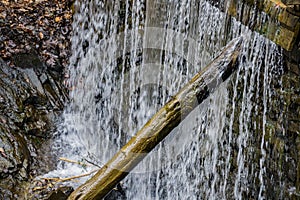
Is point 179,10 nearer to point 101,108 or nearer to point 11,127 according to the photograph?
point 101,108

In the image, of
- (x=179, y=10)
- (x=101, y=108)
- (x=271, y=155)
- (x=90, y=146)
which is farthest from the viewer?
(x=101, y=108)

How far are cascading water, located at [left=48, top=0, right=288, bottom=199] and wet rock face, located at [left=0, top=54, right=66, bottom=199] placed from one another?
0.92 ft

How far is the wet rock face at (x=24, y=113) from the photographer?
165 inches

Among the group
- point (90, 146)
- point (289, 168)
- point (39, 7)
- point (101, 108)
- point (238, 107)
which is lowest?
point (90, 146)

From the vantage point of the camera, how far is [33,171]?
4344 millimetres

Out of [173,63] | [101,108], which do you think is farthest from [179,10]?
[101,108]

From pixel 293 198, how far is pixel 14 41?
439cm

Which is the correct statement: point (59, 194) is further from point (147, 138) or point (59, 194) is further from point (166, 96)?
point (166, 96)

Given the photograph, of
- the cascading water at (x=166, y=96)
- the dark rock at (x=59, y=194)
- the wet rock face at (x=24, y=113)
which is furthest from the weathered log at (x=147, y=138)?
the wet rock face at (x=24, y=113)

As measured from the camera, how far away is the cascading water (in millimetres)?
3479

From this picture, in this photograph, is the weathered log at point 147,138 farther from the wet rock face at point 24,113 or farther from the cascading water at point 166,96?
the wet rock face at point 24,113

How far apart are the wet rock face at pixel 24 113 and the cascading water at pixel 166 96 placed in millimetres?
282

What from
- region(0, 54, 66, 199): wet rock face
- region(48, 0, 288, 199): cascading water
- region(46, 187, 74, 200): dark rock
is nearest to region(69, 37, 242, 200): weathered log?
region(48, 0, 288, 199): cascading water

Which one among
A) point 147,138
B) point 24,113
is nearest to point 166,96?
point 24,113
